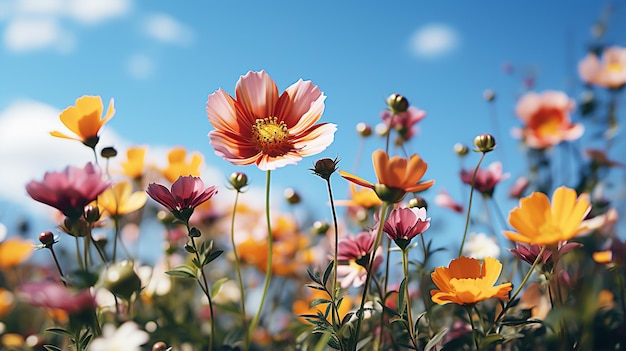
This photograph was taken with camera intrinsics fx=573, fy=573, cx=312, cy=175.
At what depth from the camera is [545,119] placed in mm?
1854

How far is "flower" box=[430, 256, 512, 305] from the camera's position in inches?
25.1

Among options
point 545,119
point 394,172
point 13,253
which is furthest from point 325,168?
point 545,119

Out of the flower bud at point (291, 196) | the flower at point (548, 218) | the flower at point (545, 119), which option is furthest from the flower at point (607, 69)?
the flower at point (548, 218)

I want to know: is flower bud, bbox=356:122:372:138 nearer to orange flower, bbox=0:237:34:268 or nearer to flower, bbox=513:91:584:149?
flower, bbox=513:91:584:149

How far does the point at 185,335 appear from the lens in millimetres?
1059

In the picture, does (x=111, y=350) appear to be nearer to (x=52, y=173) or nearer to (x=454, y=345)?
(x=52, y=173)

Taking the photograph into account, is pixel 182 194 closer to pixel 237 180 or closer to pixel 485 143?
pixel 237 180

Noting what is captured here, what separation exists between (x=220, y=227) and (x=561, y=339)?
1.32 metres

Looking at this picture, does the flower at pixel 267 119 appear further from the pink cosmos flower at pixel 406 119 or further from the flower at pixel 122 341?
the pink cosmos flower at pixel 406 119

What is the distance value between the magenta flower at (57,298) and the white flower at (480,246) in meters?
0.86

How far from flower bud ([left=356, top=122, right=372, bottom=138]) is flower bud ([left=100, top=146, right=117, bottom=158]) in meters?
0.58

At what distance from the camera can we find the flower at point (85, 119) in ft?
2.61

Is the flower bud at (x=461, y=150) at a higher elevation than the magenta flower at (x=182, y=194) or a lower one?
higher

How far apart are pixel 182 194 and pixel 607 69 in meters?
1.63
